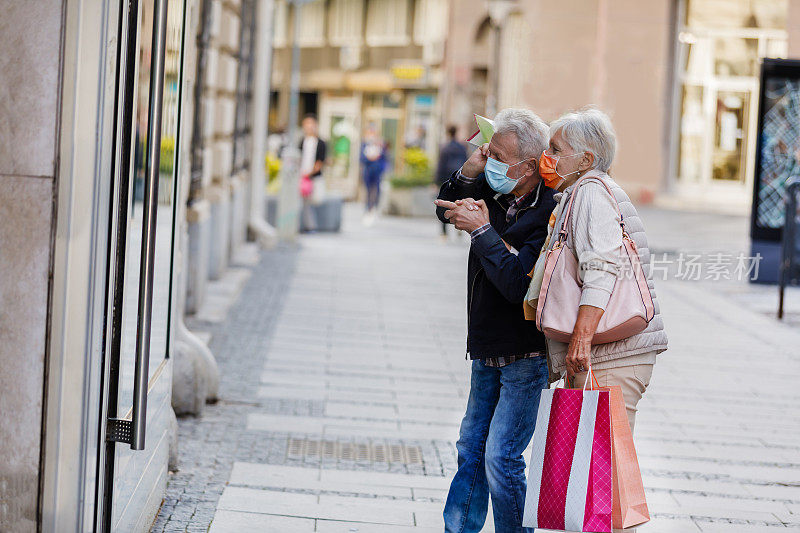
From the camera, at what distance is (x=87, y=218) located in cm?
344

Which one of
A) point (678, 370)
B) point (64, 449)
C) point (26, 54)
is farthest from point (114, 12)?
point (678, 370)

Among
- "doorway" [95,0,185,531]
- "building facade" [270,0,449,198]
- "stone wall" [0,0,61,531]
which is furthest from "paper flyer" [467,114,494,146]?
"building facade" [270,0,449,198]

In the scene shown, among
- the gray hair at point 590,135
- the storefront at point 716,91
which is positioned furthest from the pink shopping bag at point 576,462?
the storefront at point 716,91

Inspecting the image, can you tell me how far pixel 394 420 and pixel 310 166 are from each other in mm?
13219

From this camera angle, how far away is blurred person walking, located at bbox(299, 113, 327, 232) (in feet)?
65.0

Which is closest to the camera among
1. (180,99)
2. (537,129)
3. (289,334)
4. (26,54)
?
(26,54)

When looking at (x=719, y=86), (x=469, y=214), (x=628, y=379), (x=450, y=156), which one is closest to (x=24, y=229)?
(x=469, y=214)

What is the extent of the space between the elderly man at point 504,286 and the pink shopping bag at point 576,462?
0.32m

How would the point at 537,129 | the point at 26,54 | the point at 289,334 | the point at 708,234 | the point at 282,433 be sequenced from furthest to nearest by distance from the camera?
the point at 708,234 → the point at 289,334 → the point at 282,433 → the point at 537,129 → the point at 26,54

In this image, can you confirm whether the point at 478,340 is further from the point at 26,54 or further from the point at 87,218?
the point at 26,54

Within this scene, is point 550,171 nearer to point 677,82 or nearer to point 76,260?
point 76,260

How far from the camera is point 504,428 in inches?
167

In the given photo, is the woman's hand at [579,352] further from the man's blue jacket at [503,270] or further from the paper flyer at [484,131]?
the paper flyer at [484,131]

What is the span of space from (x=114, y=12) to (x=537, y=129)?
1457 mm
